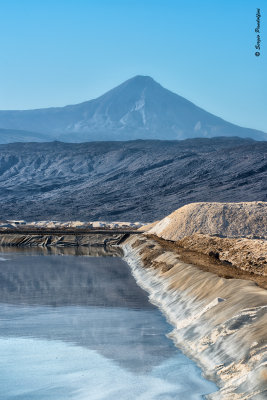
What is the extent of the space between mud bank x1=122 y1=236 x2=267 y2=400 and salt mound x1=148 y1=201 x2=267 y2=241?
32053mm

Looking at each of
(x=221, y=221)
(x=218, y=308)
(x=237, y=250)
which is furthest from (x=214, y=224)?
(x=218, y=308)

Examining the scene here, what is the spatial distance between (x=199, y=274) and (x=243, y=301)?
1073 cm

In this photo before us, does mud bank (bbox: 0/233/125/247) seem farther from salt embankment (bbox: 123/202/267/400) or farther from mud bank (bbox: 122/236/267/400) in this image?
mud bank (bbox: 122/236/267/400)

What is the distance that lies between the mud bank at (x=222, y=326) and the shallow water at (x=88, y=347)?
57 cm

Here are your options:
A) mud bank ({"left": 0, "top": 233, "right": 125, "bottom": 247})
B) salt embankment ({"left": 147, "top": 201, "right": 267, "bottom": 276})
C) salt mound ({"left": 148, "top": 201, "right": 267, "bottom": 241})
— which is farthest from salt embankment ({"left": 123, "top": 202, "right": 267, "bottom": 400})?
mud bank ({"left": 0, "top": 233, "right": 125, "bottom": 247})

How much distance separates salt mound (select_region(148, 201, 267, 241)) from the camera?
67.5 m

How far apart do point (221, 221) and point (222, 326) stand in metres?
49.5

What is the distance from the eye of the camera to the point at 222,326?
2034cm

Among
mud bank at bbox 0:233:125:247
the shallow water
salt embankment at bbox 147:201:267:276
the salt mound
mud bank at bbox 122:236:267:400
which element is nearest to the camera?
mud bank at bbox 122:236:267:400

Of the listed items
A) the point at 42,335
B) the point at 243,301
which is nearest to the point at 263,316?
the point at 243,301

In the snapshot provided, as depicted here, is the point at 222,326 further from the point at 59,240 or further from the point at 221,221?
the point at 59,240

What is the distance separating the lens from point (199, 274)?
32.2 meters

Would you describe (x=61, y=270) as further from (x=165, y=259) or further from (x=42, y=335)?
(x=42, y=335)

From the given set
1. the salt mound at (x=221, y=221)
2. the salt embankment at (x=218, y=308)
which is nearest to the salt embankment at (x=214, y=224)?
the salt mound at (x=221, y=221)
